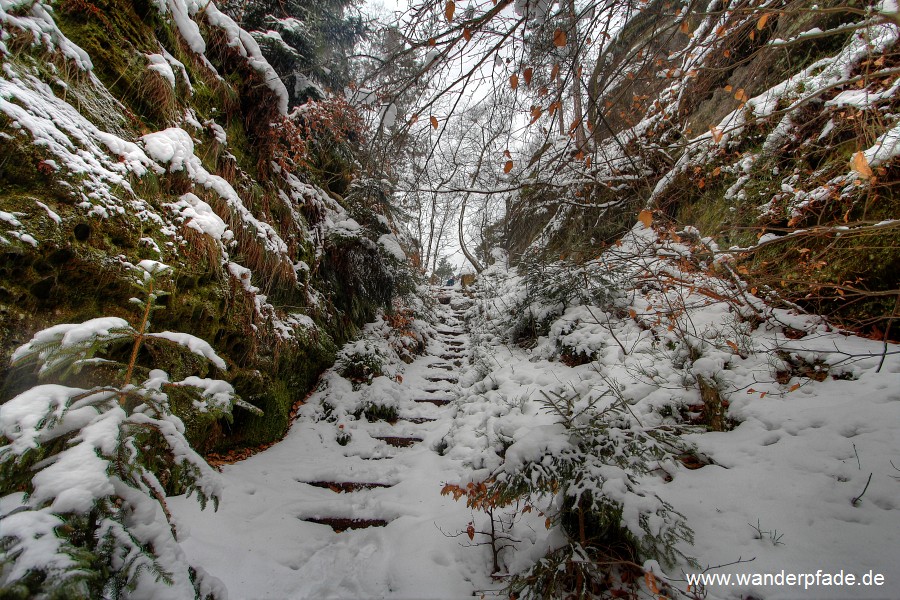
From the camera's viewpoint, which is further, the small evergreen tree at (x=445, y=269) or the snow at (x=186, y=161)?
the small evergreen tree at (x=445, y=269)

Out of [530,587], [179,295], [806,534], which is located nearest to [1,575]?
[530,587]

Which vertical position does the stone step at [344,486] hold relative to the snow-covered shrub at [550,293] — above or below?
below

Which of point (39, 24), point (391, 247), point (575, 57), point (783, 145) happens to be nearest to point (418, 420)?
point (391, 247)

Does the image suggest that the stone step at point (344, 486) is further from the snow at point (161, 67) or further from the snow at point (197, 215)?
the snow at point (161, 67)

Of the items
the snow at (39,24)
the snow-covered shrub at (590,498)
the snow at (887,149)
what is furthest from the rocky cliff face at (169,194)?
the snow at (887,149)

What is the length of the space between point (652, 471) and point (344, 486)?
2529mm

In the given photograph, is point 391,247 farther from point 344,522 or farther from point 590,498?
point 590,498

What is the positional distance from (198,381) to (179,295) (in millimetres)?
1415

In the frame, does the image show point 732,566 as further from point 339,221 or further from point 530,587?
point 339,221

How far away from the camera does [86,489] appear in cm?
86

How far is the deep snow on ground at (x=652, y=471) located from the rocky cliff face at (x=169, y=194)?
0.81 m

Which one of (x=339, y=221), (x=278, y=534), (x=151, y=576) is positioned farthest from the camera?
(x=339, y=221)

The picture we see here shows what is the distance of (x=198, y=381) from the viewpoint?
1332 mm

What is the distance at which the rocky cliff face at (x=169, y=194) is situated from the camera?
1718 mm
